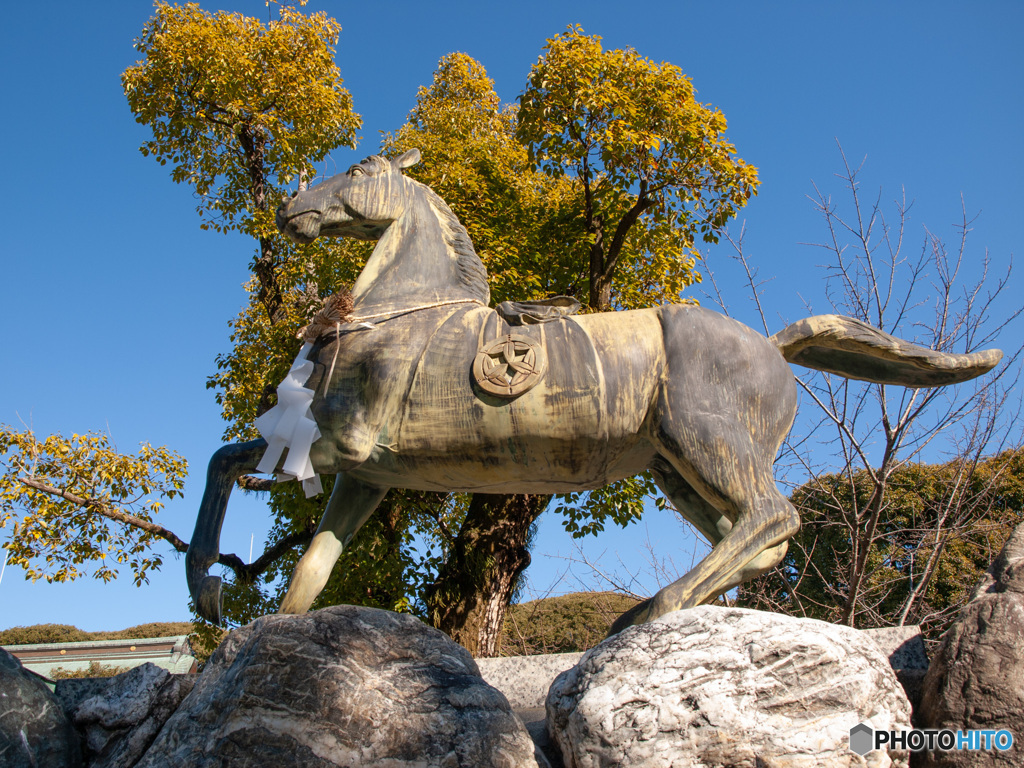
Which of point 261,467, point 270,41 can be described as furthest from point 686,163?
point 261,467

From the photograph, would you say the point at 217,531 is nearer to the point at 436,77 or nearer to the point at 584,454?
the point at 584,454

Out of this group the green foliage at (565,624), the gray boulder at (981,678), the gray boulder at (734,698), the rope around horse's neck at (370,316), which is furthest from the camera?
the green foliage at (565,624)

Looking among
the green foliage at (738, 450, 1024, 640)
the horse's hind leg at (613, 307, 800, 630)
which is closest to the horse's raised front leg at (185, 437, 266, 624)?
the horse's hind leg at (613, 307, 800, 630)

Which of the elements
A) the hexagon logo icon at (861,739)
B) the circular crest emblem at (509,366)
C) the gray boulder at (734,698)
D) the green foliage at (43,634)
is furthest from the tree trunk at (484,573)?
the green foliage at (43,634)

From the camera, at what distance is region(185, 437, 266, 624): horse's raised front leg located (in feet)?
11.9

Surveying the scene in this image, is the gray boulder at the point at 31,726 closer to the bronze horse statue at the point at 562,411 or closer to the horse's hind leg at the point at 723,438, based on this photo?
the bronze horse statue at the point at 562,411

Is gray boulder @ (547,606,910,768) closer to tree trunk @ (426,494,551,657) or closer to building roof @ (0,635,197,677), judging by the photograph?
tree trunk @ (426,494,551,657)

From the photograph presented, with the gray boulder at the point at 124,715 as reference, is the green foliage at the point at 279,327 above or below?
above

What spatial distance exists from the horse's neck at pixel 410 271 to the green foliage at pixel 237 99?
7.53m

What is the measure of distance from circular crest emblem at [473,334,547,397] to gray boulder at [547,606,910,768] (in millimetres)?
1198

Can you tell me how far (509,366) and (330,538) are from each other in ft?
3.89

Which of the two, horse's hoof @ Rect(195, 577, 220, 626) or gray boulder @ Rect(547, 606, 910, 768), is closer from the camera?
gray boulder @ Rect(547, 606, 910, 768)

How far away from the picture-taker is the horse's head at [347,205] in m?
4.23

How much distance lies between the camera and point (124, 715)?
10.6 feet
